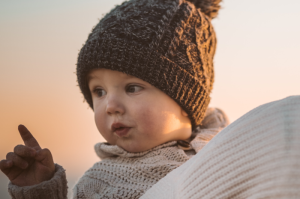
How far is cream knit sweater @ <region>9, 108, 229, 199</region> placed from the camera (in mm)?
1067

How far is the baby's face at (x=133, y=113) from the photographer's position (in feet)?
4.08

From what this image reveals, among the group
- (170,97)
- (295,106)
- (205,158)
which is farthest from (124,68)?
(295,106)

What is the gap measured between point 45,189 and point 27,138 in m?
0.22

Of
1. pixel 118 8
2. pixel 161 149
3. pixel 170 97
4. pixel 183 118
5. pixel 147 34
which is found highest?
pixel 118 8

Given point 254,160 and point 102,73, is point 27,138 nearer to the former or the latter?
point 102,73

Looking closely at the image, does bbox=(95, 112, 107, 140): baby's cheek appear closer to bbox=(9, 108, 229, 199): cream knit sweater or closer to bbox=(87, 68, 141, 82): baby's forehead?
bbox=(9, 108, 229, 199): cream knit sweater

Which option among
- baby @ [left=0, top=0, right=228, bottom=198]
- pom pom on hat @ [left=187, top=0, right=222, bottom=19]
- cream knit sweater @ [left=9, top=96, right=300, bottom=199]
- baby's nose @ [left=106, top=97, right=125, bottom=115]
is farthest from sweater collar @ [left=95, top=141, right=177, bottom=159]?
pom pom on hat @ [left=187, top=0, right=222, bottom=19]

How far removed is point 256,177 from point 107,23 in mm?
1069

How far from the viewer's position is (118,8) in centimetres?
152

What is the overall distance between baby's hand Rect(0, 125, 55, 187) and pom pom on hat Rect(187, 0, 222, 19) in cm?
117

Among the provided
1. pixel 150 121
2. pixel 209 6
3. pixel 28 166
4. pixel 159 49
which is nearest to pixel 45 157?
pixel 28 166

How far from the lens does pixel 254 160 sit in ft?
2.10

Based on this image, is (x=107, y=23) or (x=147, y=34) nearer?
(x=147, y=34)

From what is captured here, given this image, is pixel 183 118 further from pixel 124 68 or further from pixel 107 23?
pixel 107 23
